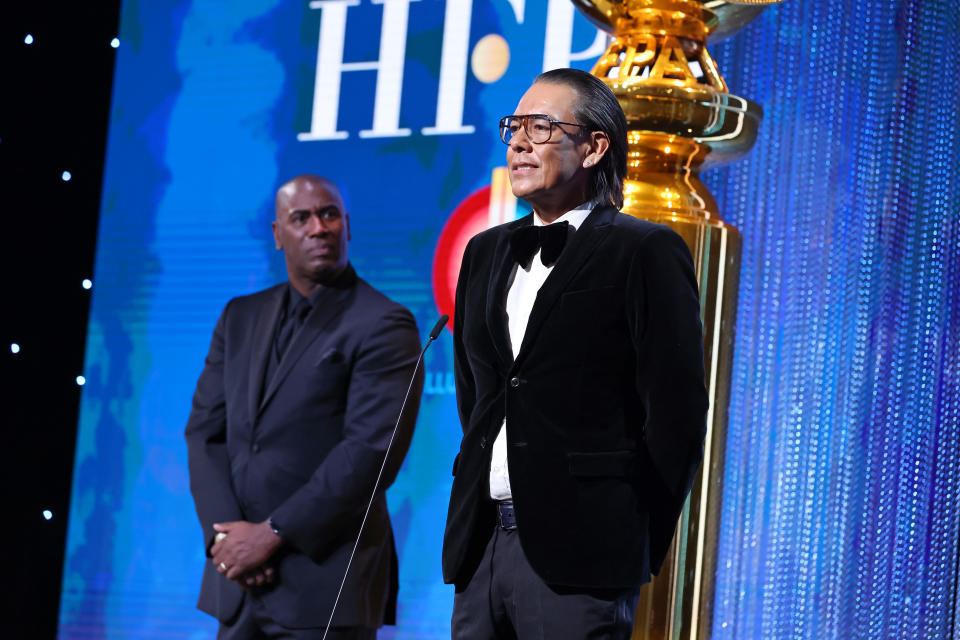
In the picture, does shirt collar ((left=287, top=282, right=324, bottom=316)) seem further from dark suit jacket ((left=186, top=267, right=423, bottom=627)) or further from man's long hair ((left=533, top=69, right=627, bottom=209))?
man's long hair ((left=533, top=69, right=627, bottom=209))

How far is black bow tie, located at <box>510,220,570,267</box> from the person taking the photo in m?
2.08

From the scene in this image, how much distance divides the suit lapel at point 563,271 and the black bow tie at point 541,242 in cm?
2

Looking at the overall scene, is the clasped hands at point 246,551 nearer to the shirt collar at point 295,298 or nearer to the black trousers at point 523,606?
the shirt collar at point 295,298

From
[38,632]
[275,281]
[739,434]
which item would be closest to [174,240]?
[275,281]

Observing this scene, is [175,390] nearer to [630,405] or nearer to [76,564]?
[76,564]

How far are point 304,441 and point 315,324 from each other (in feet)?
1.03

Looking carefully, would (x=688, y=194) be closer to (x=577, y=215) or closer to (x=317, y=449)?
(x=577, y=215)

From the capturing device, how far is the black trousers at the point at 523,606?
1922 millimetres

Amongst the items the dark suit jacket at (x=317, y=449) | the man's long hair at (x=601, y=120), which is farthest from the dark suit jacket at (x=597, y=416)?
the dark suit jacket at (x=317, y=449)

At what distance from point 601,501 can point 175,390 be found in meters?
2.93

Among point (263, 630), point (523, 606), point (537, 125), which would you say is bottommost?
point (263, 630)

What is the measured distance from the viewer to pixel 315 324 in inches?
136

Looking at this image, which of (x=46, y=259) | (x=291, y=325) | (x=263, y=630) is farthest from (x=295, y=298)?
(x=46, y=259)

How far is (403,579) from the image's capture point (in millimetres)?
4156
